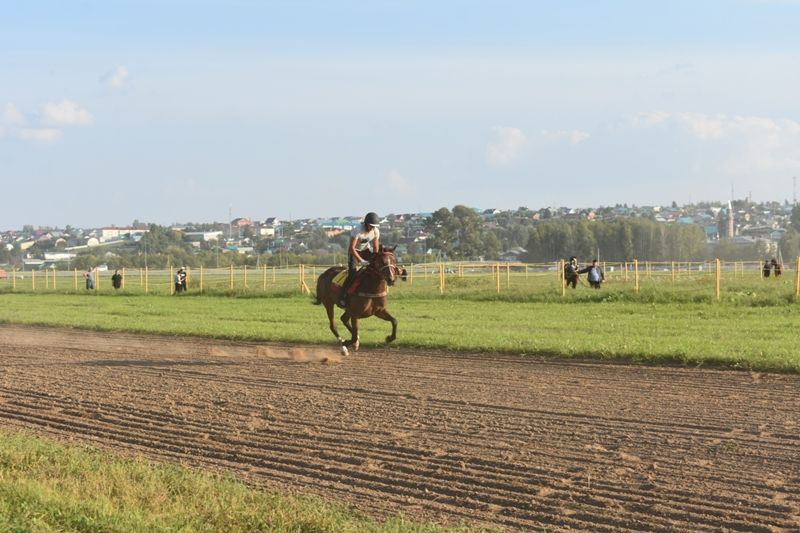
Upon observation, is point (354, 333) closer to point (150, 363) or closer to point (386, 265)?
point (386, 265)

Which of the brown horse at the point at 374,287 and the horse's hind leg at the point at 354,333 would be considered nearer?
the brown horse at the point at 374,287

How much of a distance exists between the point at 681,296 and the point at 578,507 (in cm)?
2529

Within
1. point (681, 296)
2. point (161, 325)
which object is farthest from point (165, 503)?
point (681, 296)

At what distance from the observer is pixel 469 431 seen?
10.7 m

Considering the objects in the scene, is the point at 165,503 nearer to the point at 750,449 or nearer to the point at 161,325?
the point at 750,449

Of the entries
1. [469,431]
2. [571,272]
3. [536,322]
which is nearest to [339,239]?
[571,272]

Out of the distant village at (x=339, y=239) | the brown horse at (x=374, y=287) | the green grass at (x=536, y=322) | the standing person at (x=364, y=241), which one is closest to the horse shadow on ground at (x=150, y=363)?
the brown horse at (x=374, y=287)

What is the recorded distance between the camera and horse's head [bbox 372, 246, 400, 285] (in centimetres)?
1820

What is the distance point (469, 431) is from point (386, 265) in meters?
7.76

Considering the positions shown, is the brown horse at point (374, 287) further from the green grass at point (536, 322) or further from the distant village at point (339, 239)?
the distant village at point (339, 239)

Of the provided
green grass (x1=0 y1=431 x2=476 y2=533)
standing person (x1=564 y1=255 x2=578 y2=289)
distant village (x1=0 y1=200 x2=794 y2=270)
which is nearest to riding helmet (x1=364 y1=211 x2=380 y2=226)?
green grass (x1=0 y1=431 x2=476 y2=533)

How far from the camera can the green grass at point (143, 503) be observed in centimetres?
711

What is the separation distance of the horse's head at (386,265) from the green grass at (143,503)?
936cm

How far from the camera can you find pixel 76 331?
2852 centimetres
